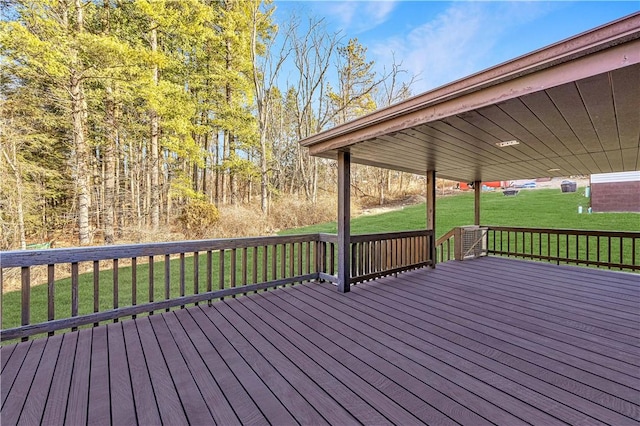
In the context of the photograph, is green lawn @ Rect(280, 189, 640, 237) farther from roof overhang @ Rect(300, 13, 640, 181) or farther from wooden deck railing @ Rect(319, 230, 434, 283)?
roof overhang @ Rect(300, 13, 640, 181)

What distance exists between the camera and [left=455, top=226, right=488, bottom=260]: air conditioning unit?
241 inches

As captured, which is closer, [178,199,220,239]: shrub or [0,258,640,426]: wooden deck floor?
[0,258,640,426]: wooden deck floor

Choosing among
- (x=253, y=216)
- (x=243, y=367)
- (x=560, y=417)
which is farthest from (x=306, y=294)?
(x=253, y=216)

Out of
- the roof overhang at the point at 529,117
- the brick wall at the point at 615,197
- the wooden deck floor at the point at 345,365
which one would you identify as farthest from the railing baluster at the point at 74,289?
the brick wall at the point at 615,197

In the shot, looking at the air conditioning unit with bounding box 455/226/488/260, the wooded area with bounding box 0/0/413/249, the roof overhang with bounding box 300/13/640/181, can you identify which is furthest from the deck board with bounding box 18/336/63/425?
the air conditioning unit with bounding box 455/226/488/260

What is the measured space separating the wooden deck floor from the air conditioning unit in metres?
2.47

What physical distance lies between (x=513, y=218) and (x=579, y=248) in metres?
3.95

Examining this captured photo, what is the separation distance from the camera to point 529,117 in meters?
2.48

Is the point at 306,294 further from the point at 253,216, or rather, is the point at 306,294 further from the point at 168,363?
the point at 253,216

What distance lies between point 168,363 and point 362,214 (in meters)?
12.5

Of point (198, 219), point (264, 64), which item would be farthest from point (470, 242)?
point (264, 64)

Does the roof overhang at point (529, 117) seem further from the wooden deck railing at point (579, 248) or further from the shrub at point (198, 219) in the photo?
the shrub at point (198, 219)

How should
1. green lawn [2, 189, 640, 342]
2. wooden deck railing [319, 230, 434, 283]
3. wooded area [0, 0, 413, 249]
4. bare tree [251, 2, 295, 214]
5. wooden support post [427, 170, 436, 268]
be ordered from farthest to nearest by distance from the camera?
bare tree [251, 2, 295, 214] → wooded area [0, 0, 413, 249] → wooden support post [427, 170, 436, 268] → green lawn [2, 189, 640, 342] → wooden deck railing [319, 230, 434, 283]

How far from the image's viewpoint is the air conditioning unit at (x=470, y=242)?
6129 mm
